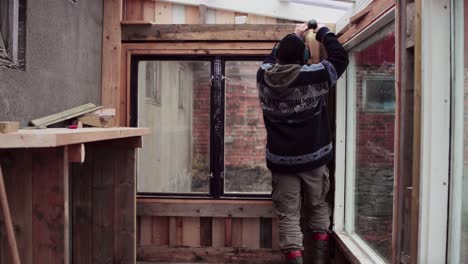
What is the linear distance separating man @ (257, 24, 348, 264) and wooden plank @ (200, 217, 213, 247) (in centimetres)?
114

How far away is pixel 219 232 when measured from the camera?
3902mm

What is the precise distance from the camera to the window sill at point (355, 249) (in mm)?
2768

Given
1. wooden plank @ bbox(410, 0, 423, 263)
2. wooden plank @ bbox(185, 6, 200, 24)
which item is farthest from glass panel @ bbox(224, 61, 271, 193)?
wooden plank @ bbox(410, 0, 423, 263)

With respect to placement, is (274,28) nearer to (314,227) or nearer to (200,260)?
(314,227)

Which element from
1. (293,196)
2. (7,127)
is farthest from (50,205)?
(293,196)

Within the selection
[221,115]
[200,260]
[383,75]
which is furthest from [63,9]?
[200,260]

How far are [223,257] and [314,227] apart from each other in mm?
1142

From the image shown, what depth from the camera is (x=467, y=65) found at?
5.94 ft

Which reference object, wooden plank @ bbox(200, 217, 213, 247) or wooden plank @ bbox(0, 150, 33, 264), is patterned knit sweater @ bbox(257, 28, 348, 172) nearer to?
wooden plank @ bbox(200, 217, 213, 247)

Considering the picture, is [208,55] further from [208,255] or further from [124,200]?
[208,255]

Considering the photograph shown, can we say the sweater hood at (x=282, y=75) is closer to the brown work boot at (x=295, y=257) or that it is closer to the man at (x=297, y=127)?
the man at (x=297, y=127)

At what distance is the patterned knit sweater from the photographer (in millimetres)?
2643

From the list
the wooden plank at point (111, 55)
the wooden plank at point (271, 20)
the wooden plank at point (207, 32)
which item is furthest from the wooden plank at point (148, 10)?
the wooden plank at point (271, 20)

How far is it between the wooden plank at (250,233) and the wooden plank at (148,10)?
1968mm
